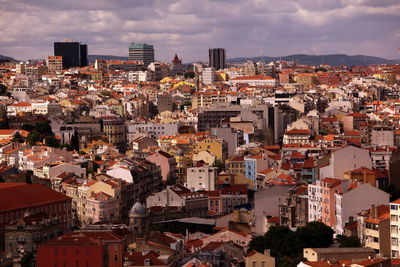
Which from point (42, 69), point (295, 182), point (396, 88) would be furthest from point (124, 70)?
point (295, 182)

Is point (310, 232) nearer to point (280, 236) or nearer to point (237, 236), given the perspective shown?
point (280, 236)

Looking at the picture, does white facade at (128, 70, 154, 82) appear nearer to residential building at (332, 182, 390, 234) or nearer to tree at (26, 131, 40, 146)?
tree at (26, 131, 40, 146)

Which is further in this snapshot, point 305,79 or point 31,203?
point 305,79

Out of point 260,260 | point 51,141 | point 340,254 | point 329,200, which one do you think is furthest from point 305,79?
point 340,254

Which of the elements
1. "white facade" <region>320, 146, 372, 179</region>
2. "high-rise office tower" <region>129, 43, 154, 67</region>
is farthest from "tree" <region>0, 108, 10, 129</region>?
"high-rise office tower" <region>129, 43, 154, 67</region>

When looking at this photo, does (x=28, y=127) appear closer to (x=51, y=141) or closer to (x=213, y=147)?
(x=51, y=141)

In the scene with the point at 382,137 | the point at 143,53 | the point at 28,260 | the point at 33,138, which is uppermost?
the point at 143,53

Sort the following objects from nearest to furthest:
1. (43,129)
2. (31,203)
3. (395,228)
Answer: (395,228), (31,203), (43,129)
